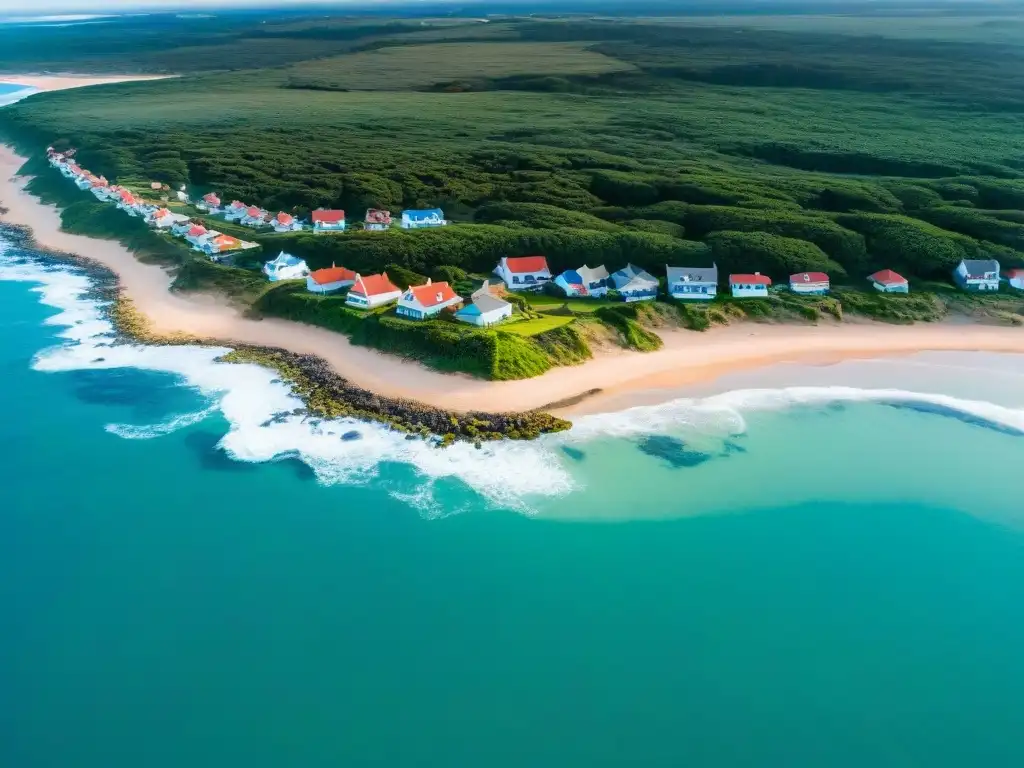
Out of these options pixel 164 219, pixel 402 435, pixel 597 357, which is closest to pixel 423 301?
pixel 597 357

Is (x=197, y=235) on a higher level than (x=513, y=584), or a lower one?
higher

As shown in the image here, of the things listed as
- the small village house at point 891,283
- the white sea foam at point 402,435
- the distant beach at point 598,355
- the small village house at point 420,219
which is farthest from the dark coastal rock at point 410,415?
the small village house at point 891,283

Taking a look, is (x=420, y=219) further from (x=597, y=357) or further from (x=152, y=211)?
(x=597, y=357)

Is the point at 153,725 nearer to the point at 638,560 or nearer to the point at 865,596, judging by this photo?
the point at 638,560

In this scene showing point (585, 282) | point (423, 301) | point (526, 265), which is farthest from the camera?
point (526, 265)

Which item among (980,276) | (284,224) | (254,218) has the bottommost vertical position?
(980,276)

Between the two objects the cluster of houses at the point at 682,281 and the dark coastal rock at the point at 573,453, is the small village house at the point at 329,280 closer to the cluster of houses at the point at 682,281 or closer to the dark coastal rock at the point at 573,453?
the cluster of houses at the point at 682,281

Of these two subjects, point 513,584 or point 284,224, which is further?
point 284,224

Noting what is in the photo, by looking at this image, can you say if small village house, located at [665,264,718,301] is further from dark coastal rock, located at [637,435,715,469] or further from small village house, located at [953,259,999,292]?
small village house, located at [953,259,999,292]
